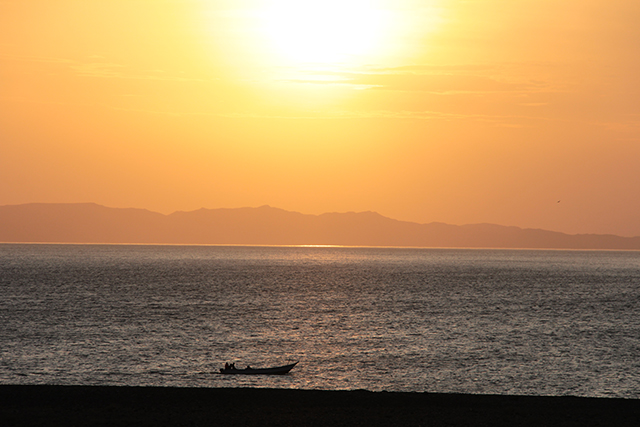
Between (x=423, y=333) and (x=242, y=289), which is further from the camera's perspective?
(x=242, y=289)

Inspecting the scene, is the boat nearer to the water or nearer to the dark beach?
the water

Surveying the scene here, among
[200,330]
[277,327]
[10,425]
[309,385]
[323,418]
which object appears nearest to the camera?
[10,425]

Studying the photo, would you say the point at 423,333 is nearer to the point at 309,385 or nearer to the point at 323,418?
the point at 309,385

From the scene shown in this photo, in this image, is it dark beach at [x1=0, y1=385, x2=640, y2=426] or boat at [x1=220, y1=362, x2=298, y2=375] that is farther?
boat at [x1=220, y1=362, x2=298, y2=375]

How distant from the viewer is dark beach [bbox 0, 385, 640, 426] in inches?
1037

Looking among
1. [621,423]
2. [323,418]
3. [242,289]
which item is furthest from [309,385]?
[242,289]

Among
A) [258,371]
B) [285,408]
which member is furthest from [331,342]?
[285,408]

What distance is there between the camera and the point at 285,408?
1134 inches

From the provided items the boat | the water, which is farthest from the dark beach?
the boat

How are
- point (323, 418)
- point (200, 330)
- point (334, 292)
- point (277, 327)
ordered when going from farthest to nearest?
point (334, 292), point (277, 327), point (200, 330), point (323, 418)

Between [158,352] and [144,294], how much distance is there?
64.7m

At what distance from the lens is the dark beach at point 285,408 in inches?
1037

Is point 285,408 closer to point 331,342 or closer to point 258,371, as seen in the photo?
point 258,371

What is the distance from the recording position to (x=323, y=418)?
88.6 ft
